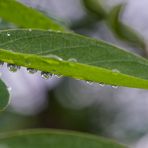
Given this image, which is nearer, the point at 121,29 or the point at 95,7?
the point at 121,29

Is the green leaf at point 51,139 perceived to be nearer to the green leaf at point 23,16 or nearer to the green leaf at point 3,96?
the green leaf at point 23,16

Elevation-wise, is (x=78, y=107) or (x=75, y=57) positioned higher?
(x=78, y=107)

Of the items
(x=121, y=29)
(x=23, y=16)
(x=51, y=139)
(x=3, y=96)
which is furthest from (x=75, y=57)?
(x=121, y=29)

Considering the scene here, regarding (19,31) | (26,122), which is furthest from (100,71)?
(26,122)

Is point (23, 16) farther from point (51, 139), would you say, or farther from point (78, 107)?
point (78, 107)

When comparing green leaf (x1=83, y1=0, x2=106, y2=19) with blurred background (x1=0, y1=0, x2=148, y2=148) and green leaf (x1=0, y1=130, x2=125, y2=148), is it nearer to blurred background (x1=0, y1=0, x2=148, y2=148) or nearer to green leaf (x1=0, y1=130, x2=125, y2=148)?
green leaf (x1=0, y1=130, x2=125, y2=148)

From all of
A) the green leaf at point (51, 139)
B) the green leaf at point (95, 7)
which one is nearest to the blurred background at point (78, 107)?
the green leaf at point (95, 7)

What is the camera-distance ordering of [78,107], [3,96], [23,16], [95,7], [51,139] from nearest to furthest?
1. [3,96]
2. [23,16]
3. [51,139]
4. [95,7]
5. [78,107]

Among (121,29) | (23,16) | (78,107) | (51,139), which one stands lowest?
(51,139)
